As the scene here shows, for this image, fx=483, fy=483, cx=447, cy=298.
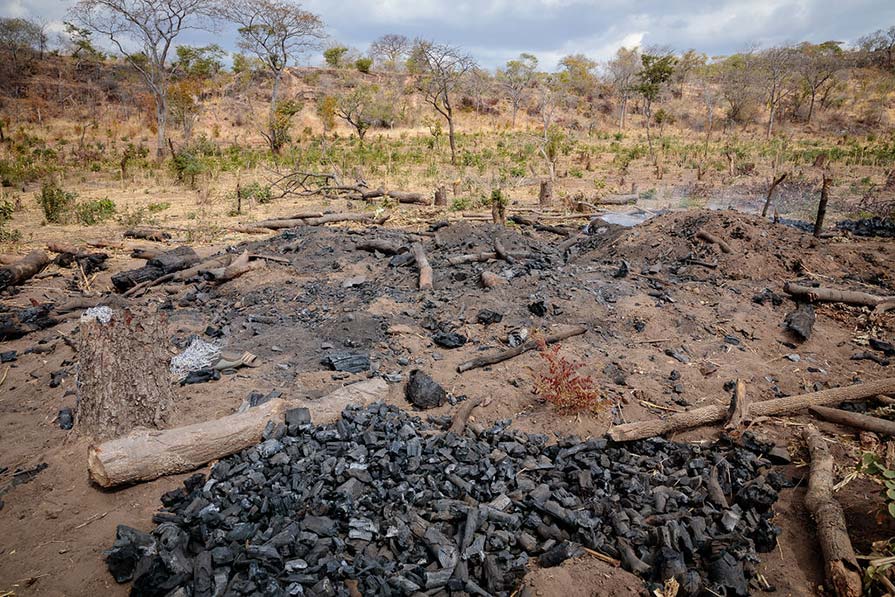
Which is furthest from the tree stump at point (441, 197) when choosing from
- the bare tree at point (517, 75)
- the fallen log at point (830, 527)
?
the bare tree at point (517, 75)

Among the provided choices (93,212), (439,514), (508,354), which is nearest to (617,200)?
(508,354)

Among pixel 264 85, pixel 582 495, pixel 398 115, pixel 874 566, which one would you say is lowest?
pixel 582 495

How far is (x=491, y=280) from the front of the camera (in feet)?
18.6

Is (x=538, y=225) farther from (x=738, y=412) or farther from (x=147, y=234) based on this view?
(x=147, y=234)

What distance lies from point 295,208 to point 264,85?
2828 centimetres

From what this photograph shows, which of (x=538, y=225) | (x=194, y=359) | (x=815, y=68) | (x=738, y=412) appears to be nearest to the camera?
(x=738, y=412)

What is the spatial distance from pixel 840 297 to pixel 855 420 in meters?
2.67

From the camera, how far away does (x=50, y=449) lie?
291 centimetres

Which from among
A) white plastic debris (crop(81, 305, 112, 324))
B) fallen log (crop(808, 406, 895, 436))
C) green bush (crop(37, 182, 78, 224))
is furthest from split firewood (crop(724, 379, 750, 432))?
green bush (crop(37, 182, 78, 224))

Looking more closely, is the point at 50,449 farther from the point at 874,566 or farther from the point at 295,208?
the point at 295,208

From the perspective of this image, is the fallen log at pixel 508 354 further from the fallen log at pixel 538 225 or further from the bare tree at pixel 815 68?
the bare tree at pixel 815 68

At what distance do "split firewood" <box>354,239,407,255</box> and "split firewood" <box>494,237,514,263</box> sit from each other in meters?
1.38

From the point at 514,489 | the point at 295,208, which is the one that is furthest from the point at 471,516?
the point at 295,208

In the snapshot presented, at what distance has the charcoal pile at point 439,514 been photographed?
6.81ft
